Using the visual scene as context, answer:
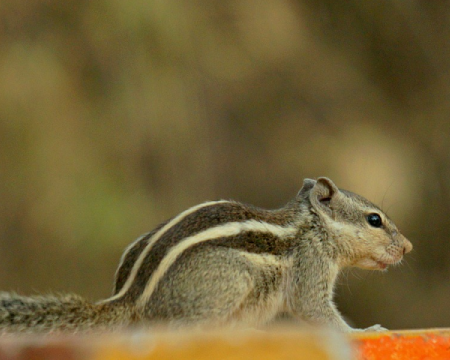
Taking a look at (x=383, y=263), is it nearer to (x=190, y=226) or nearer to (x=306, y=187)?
(x=306, y=187)

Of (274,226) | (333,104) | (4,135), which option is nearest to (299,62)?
(333,104)

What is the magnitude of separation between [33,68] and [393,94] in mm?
2200

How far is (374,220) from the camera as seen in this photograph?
7.72 feet

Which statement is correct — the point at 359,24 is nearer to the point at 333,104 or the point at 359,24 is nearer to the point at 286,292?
the point at 333,104

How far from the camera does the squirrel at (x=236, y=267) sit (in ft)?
5.79

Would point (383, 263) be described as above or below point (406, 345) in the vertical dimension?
below

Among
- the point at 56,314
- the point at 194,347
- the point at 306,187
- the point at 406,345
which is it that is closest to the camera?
the point at 194,347

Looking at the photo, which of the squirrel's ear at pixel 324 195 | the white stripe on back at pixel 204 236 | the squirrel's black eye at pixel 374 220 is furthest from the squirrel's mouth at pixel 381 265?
the white stripe on back at pixel 204 236

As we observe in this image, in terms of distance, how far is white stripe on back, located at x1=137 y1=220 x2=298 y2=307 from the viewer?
71.5 inches

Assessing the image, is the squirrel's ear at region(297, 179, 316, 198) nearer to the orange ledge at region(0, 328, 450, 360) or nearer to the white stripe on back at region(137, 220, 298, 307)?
the white stripe on back at region(137, 220, 298, 307)

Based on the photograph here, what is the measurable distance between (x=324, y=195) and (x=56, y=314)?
0.94 metres

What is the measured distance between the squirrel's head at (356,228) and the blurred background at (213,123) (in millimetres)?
2051

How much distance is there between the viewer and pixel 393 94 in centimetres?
505

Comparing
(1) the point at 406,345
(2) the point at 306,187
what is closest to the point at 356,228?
(2) the point at 306,187
